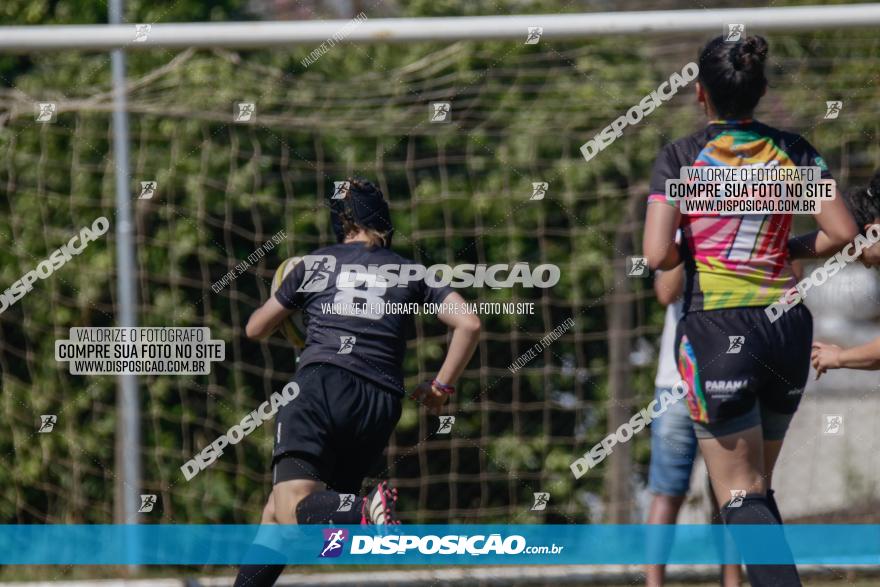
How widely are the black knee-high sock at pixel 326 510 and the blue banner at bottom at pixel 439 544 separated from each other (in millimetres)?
100

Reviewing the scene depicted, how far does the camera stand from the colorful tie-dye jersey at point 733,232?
11.2ft

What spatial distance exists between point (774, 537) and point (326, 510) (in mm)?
1304

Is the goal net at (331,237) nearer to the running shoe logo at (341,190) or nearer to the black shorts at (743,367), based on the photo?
the running shoe logo at (341,190)

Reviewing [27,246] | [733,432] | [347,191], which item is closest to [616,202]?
[347,191]

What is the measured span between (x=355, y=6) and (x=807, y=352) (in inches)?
204

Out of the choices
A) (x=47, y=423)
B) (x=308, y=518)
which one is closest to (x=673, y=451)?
(x=308, y=518)

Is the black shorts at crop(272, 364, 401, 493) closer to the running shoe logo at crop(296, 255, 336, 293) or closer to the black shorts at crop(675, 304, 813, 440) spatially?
the running shoe logo at crop(296, 255, 336, 293)

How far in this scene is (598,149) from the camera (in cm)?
521

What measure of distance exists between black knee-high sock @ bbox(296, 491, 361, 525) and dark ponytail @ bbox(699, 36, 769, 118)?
1633 mm

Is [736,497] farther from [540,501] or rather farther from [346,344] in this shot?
[540,501]

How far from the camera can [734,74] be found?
3.36 metres

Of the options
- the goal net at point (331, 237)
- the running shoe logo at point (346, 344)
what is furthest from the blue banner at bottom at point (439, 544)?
the running shoe logo at point (346, 344)

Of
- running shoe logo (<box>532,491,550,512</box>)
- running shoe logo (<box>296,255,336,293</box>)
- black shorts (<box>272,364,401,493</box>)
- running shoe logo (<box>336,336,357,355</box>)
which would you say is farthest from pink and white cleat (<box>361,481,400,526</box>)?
running shoe logo (<box>532,491,550,512</box>)

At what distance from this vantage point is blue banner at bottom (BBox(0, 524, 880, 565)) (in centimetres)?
364
